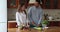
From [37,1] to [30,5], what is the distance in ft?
0.32

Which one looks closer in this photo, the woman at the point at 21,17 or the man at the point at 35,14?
the woman at the point at 21,17

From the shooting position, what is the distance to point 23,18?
52.4 inches

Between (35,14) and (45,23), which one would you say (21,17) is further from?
(45,23)

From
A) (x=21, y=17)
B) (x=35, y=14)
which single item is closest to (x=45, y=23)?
(x=35, y=14)

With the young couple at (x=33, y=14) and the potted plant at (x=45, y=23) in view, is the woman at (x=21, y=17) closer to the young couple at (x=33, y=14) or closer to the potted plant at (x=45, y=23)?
the young couple at (x=33, y=14)

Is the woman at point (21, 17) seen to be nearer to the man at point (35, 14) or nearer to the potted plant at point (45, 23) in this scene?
the man at point (35, 14)

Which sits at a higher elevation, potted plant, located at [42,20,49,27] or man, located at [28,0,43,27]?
man, located at [28,0,43,27]

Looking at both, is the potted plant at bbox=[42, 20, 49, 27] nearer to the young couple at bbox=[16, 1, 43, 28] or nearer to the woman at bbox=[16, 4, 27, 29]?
the young couple at bbox=[16, 1, 43, 28]

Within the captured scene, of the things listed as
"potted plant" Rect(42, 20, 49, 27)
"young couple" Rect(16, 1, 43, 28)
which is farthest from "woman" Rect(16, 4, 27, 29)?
"potted plant" Rect(42, 20, 49, 27)

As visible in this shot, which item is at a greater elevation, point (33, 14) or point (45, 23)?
point (33, 14)

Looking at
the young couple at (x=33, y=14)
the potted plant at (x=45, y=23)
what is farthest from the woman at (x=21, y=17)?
the potted plant at (x=45, y=23)

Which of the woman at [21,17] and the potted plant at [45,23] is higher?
the woman at [21,17]

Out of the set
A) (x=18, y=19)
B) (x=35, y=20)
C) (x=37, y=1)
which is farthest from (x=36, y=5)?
(x=18, y=19)

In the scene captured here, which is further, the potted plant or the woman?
the potted plant
